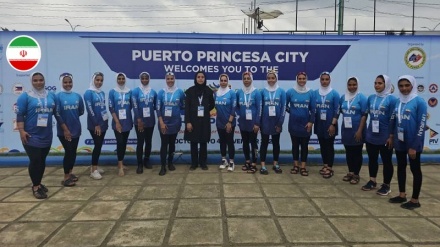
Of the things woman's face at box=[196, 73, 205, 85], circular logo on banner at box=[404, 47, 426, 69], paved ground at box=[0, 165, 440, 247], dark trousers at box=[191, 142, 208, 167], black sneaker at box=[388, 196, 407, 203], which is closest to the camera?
paved ground at box=[0, 165, 440, 247]

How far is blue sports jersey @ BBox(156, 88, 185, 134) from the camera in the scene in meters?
6.12

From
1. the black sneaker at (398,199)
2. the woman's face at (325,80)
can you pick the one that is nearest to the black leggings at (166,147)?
A: the woman's face at (325,80)

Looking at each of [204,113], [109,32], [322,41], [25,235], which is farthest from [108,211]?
[322,41]

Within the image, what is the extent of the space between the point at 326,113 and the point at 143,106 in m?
3.15

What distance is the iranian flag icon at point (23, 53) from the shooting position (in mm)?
6648

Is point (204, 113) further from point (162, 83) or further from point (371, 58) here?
point (371, 58)

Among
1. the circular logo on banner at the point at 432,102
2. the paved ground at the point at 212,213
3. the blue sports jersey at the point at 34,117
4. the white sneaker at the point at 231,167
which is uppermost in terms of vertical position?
the circular logo on banner at the point at 432,102

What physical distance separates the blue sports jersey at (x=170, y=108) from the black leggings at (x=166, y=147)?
5.2 inches

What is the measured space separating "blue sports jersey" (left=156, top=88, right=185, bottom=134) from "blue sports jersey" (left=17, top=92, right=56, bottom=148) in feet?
6.18

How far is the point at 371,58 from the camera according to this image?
704 cm

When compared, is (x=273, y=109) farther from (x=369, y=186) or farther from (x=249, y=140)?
(x=369, y=186)

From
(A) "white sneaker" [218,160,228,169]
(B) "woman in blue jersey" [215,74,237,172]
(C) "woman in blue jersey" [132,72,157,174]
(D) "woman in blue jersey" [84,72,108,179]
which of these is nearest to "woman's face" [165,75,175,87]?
(C) "woman in blue jersey" [132,72,157,174]

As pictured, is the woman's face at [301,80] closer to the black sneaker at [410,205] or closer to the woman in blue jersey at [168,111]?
the woman in blue jersey at [168,111]

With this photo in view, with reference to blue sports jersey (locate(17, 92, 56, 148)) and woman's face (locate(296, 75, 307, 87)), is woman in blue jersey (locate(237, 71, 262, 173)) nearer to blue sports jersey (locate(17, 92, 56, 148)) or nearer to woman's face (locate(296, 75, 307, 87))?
woman's face (locate(296, 75, 307, 87))
